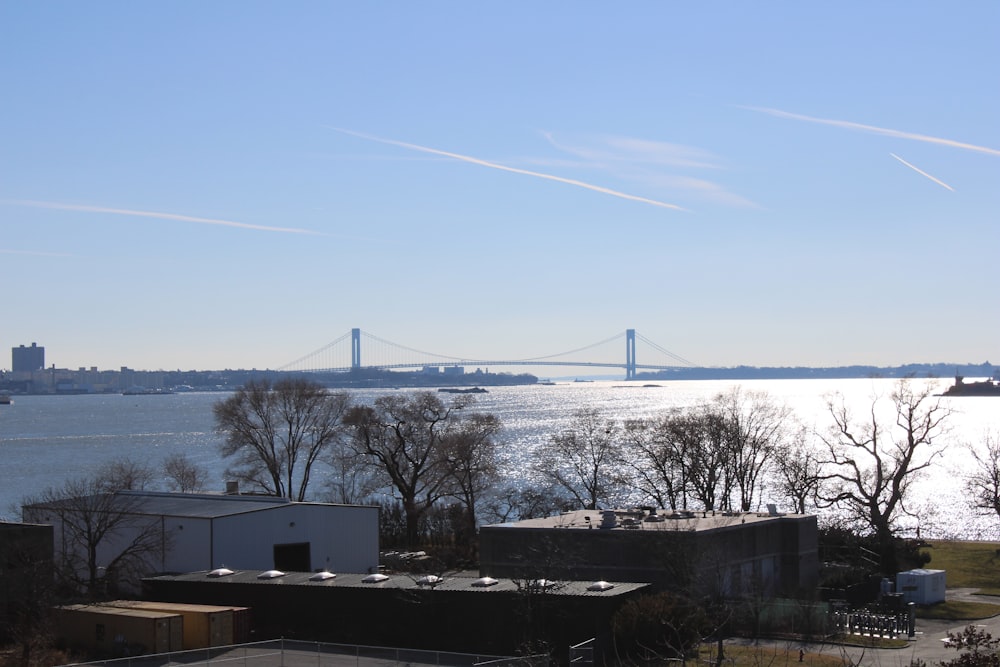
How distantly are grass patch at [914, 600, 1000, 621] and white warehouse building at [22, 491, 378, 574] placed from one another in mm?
17948

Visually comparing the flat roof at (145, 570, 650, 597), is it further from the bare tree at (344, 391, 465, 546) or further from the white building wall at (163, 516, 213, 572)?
the bare tree at (344, 391, 465, 546)

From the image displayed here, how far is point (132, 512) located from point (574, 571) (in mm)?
14454

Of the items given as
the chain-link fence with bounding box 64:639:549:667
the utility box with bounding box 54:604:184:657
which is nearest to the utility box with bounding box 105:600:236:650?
the utility box with bounding box 54:604:184:657

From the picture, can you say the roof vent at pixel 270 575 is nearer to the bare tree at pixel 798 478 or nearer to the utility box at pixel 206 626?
the utility box at pixel 206 626

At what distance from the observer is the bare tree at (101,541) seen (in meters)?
31.8

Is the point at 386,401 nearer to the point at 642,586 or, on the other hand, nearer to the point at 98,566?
the point at 98,566

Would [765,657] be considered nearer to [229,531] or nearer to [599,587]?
[599,587]

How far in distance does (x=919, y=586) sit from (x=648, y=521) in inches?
357

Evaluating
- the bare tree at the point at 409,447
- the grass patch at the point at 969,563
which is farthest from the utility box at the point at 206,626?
the bare tree at the point at 409,447

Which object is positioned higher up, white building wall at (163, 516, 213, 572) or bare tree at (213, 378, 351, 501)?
bare tree at (213, 378, 351, 501)

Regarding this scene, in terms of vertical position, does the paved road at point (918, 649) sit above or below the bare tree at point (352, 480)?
below

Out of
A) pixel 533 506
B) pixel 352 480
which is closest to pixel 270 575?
pixel 533 506

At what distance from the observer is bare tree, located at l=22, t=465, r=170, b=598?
31781mm

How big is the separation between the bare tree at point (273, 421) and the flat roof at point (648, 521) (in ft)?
87.1
